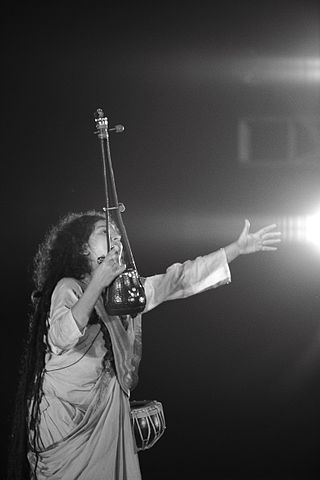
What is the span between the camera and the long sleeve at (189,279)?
265 cm

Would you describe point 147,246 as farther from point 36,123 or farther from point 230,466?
point 230,466

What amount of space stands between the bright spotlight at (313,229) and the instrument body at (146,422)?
0.90 meters

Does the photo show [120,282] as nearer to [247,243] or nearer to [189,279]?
[189,279]

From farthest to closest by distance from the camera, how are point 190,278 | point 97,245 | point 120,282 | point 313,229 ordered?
point 313,229 < point 190,278 < point 97,245 < point 120,282

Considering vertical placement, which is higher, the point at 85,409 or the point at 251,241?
the point at 251,241

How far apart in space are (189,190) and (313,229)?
525 mm

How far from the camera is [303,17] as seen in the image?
3059mm

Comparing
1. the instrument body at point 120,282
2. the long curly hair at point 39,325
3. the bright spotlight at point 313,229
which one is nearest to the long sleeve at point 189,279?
the instrument body at point 120,282

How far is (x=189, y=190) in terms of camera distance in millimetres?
2914

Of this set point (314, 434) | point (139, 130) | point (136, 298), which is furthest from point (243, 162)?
point (314, 434)

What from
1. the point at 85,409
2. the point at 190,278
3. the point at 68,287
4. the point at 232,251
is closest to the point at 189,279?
the point at 190,278

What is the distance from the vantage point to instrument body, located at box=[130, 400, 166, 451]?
254cm

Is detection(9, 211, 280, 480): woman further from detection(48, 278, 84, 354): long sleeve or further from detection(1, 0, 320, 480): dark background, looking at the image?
detection(1, 0, 320, 480): dark background

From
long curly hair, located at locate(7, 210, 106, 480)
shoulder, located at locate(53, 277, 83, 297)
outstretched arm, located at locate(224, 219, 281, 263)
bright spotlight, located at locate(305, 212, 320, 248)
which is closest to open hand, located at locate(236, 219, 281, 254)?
outstretched arm, located at locate(224, 219, 281, 263)
